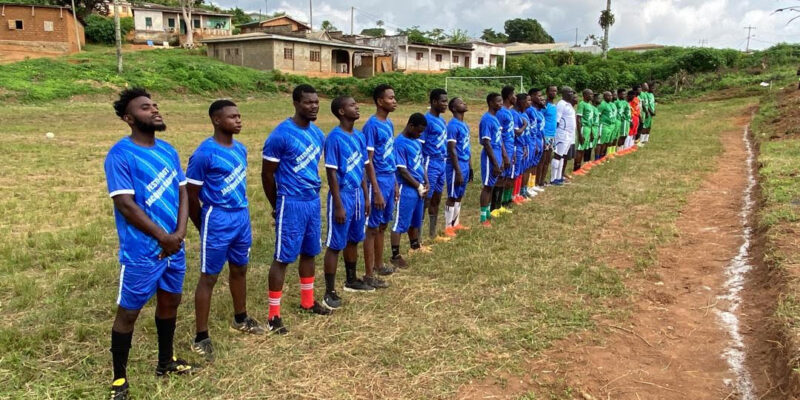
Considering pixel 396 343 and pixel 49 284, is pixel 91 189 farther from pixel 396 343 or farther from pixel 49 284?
pixel 396 343

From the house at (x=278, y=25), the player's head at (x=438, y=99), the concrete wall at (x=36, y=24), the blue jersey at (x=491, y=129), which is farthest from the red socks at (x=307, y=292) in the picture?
the house at (x=278, y=25)

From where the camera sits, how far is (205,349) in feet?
12.9

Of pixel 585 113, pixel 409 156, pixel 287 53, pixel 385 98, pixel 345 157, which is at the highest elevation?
pixel 287 53

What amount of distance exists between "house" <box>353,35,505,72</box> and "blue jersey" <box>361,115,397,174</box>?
43.7 metres

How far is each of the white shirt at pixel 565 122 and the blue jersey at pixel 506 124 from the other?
3039 mm

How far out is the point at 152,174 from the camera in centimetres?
324

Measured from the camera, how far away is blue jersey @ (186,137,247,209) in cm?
381

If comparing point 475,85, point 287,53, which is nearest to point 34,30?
point 287,53

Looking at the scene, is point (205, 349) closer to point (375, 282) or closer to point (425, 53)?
point (375, 282)

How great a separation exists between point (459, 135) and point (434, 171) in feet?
1.83

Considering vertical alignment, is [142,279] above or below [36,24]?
below

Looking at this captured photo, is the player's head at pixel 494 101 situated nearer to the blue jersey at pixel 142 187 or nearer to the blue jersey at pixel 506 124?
the blue jersey at pixel 506 124

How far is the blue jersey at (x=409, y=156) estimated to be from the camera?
5965 mm

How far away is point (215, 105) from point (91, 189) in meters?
7.27
